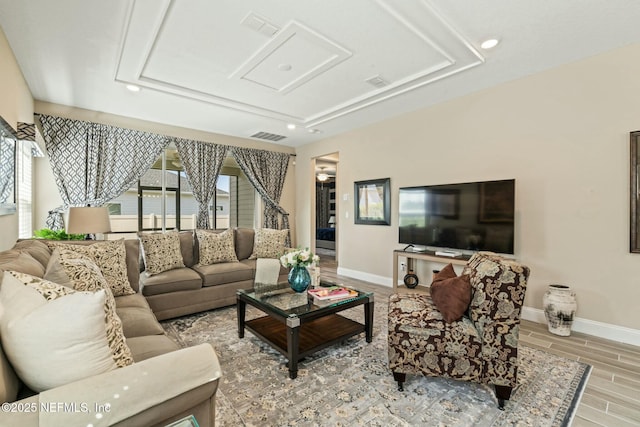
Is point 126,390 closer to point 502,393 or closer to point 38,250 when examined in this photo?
point 38,250

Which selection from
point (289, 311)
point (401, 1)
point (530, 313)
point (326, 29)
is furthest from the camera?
point (530, 313)

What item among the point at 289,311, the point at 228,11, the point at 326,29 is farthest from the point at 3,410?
the point at 326,29

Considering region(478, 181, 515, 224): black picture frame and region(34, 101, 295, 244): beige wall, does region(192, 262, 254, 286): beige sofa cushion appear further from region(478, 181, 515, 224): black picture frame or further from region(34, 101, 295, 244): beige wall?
region(478, 181, 515, 224): black picture frame

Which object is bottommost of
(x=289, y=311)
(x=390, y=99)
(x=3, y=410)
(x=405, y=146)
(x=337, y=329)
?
(x=337, y=329)

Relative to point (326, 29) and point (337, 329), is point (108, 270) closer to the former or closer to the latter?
point (337, 329)

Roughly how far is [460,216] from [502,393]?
2.25 m

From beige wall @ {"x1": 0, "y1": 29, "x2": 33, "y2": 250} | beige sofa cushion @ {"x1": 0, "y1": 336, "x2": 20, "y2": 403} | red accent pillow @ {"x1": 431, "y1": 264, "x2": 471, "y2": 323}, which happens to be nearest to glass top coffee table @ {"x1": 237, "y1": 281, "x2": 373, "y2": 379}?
red accent pillow @ {"x1": 431, "y1": 264, "x2": 471, "y2": 323}

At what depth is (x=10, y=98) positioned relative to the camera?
271 centimetres

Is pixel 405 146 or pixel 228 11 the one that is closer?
pixel 228 11

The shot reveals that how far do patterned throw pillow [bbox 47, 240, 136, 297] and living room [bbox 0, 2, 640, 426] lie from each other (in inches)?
29.2

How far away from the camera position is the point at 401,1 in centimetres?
210

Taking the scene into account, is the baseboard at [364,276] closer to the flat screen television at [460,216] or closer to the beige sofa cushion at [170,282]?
the flat screen television at [460,216]

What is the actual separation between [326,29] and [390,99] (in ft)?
5.64

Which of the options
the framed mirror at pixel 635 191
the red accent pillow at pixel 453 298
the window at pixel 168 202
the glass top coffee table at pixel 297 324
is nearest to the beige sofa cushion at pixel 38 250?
the glass top coffee table at pixel 297 324
